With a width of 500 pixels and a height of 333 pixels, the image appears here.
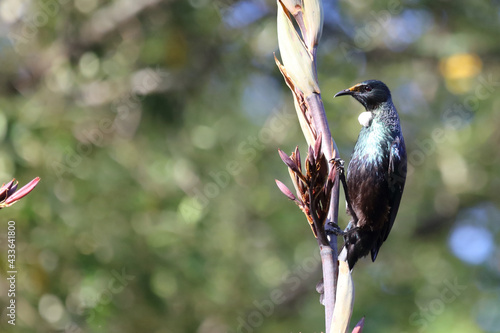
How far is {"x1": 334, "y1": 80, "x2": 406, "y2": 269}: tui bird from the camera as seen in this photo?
167 centimetres

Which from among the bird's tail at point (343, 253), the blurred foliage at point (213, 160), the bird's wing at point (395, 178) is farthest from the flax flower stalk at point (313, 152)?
the blurred foliage at point (213, 160)

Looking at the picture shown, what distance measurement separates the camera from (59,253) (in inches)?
157

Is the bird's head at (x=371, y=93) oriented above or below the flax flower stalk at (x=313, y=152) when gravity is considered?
below

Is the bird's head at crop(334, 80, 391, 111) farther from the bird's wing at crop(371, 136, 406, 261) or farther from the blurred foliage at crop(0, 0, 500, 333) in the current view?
the blurred foliage at crop(0, 0, 500, 333)

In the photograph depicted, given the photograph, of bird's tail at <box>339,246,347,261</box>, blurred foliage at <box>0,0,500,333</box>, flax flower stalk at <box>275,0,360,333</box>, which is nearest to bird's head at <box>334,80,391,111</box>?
bird's tail at <box>339,246,347,261</box>

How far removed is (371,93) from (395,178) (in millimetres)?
277

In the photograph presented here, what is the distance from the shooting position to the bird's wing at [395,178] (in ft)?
5.68

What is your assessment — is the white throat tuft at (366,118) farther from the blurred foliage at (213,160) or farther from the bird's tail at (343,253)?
the blurred foliage at (213,160)

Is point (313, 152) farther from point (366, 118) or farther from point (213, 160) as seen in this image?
point (213, 160)

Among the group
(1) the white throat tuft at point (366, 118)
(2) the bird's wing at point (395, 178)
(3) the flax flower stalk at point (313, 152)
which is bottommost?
(2) the bird's wing at point (395, 178)

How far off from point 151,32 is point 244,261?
2142 millimetres

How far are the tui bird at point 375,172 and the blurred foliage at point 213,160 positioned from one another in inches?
87.5

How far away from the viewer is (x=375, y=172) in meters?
1.72

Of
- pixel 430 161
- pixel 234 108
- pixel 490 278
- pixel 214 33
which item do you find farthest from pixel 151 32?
pixel 490 278
